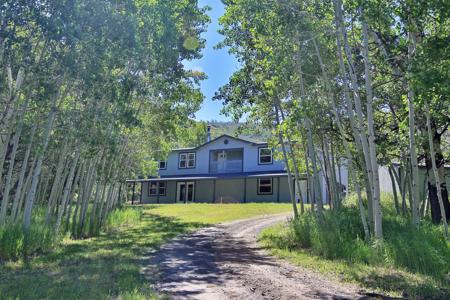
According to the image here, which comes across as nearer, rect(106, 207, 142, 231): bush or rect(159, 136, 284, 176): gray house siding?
rect(106, 207, 142, 231): bush

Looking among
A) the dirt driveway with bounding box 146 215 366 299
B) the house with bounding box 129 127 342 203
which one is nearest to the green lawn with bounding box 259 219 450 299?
the dirt driveway with bounding box 146 215 366 299

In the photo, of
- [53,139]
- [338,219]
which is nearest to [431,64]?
[338,219]

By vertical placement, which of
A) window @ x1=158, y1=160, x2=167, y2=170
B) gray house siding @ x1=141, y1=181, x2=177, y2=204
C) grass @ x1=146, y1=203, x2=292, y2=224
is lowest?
grass @ x1=146, y1=203, x2=292, y2=224

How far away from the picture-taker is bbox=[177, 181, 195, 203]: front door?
117 feet

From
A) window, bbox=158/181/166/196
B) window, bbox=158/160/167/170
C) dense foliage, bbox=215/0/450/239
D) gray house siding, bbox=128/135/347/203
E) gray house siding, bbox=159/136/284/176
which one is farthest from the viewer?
window, bbox=158/160/167/170

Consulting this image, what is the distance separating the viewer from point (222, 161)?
34562 millimetres

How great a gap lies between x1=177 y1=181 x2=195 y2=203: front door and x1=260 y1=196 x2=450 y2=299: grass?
25.1 m

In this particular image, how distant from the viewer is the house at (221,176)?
3119 cm

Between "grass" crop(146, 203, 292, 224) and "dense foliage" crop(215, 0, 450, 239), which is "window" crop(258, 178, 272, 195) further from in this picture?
"dense foliage" crop(215, 0, 450, 239)

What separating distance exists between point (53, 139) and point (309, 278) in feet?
26.9

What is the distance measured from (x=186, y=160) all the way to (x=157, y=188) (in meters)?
4.13

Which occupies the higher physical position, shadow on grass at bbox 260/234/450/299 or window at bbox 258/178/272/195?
window at bbox 258/178/272/195

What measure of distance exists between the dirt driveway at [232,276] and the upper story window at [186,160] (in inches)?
976

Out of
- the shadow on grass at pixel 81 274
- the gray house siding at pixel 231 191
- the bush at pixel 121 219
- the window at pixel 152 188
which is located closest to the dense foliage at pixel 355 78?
the shadow on grass at pixel 81 274
